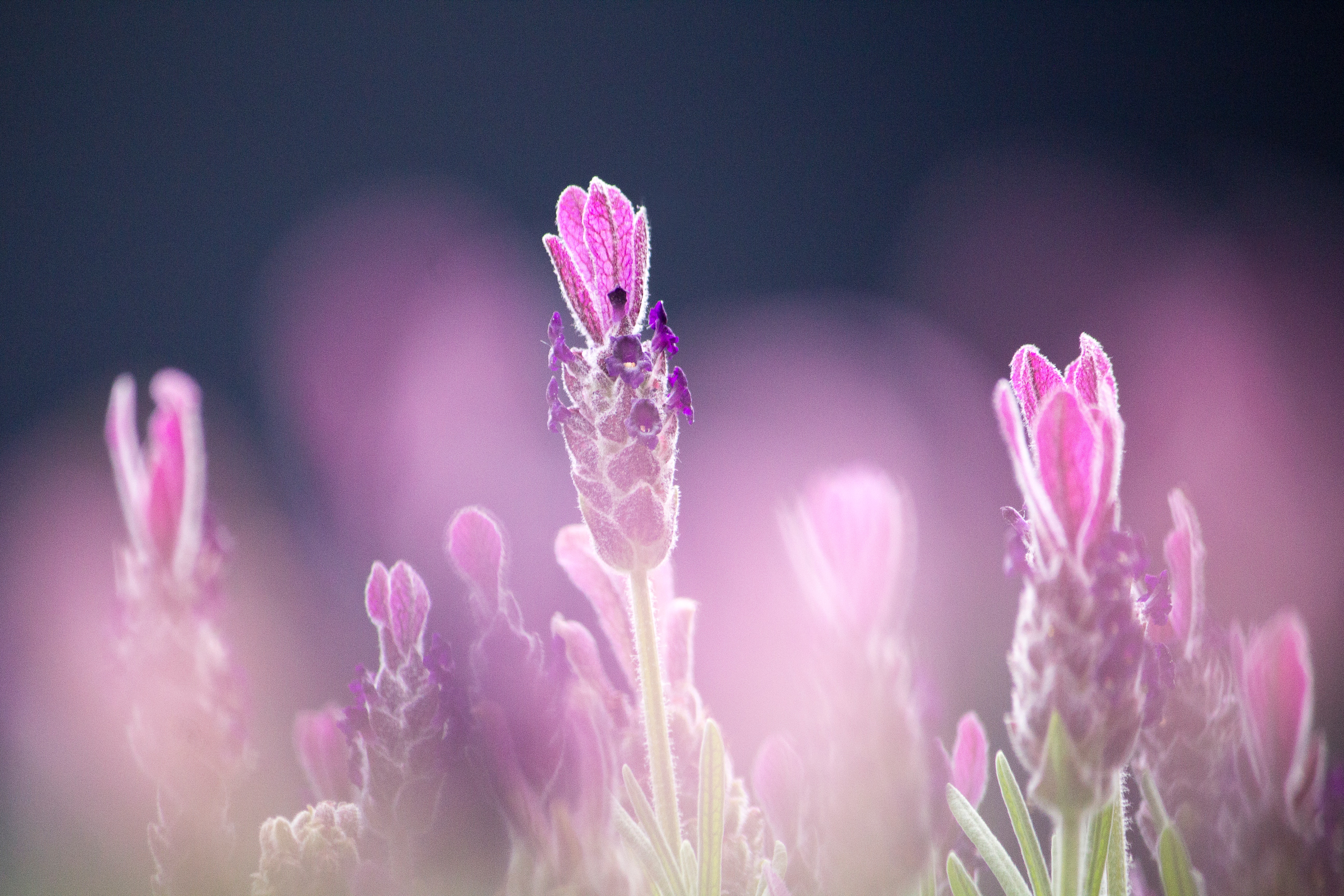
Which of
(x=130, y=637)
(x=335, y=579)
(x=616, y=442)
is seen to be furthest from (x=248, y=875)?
(x=335, y=579)

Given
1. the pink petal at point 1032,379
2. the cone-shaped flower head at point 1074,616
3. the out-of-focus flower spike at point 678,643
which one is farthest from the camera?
the out-of-focus flower spike at point 678,643

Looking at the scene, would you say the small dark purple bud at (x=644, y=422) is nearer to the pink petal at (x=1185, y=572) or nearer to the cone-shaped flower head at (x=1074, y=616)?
the cone-shaped flower head at (x=1074, y=616)

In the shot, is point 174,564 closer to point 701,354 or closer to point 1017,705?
point 1017,705

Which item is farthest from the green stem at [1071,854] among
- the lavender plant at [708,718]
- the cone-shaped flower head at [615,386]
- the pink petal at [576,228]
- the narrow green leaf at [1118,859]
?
the pink petal at [576,228]

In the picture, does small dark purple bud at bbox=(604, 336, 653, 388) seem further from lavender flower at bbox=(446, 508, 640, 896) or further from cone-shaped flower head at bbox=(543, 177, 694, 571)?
lavender flower at bbox=(446, 508, 640, 896)

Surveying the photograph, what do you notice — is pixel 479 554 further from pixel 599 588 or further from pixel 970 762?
pixel 970 762

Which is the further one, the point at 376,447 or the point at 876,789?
the point at 376,447
